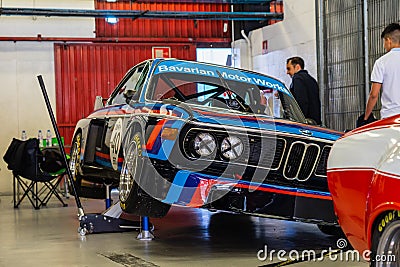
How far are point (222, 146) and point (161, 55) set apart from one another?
358 inches

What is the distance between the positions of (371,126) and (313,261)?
2.20 m

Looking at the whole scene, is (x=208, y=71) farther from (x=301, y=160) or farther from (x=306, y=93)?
(x=306, y=93)

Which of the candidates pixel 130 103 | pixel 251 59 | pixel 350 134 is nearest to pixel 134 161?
pixel 130 103

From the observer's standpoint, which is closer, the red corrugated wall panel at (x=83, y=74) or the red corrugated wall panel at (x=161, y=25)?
the red corrugated wall panel at (x=83, y=74)

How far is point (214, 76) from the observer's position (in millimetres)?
6949

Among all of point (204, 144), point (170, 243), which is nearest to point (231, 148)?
point (204, 144)

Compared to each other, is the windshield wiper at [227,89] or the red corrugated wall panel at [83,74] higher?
the red corrugated wall panel at [83,74]

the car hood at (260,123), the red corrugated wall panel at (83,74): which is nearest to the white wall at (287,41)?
the red corrugated wall panel at (83,74)

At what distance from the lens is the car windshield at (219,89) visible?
6.78 meters

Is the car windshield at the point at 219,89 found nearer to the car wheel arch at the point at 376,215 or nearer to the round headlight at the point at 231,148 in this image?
the round headlight at the point at 231,148

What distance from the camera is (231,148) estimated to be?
17.9 ft

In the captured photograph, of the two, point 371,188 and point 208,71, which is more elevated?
point 208,71

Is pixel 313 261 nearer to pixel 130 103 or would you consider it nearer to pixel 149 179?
pixel 149 179

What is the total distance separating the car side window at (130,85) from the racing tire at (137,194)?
1.05m
